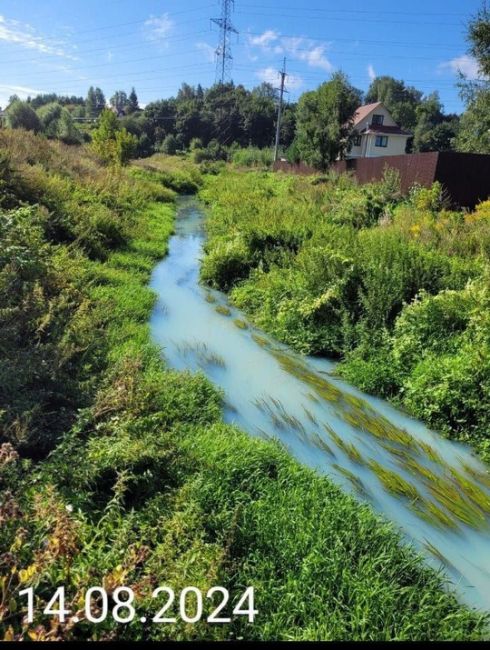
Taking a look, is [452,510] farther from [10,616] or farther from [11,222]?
[11,222]

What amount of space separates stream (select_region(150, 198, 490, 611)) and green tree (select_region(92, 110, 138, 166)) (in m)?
19.2

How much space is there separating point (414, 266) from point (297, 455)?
4.43 meters

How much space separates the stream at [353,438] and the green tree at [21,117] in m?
35.5

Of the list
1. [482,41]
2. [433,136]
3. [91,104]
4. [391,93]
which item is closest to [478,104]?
[482,41]

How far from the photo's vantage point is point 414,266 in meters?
7.64

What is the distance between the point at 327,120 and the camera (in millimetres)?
26297

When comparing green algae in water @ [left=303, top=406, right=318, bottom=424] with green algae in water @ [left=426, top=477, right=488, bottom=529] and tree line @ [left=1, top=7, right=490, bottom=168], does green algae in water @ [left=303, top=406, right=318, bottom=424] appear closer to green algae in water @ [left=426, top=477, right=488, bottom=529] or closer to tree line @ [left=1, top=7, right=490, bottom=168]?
green algae in water @ [left=426, top=477, right=488, bottom=529]

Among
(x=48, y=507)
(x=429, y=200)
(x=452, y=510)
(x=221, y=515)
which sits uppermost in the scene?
(x=429, y=200)

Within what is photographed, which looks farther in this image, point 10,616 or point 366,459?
point 366,459

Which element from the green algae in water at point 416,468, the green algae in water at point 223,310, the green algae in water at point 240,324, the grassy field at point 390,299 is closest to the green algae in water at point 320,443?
the green algae in water at point 416,468

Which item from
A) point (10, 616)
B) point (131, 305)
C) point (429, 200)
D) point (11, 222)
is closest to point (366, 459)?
point (10, 616)

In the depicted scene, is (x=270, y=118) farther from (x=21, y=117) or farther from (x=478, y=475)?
(x=478, y=475)

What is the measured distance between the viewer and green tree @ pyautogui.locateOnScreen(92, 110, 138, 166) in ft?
80.0

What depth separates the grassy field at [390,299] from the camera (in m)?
5.46
